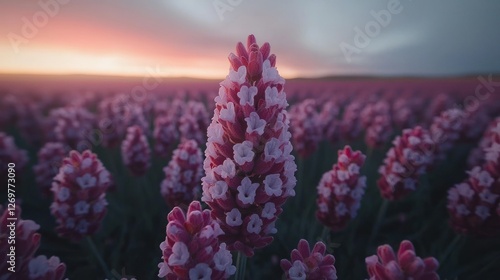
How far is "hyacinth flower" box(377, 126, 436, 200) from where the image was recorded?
3.26 metres

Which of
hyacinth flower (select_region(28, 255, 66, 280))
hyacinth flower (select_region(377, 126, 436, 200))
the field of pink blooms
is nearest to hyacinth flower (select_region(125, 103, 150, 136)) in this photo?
the field of pink blooms

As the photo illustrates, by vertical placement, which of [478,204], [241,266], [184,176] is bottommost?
[241,266]

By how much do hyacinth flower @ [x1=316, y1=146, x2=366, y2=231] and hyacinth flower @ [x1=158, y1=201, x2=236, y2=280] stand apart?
1.59 metres

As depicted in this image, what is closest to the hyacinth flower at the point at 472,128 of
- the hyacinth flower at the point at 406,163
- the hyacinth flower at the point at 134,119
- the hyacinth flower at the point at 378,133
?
the hyacinth flower at the point at 378,133

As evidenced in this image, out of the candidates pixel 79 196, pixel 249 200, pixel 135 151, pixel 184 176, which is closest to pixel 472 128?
pixel 184 176

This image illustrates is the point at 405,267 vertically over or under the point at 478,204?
under

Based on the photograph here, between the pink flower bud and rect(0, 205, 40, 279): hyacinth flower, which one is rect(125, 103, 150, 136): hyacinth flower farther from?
the pink flower bud

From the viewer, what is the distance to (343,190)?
2771 millimetres

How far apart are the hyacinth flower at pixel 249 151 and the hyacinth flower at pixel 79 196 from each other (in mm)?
1426

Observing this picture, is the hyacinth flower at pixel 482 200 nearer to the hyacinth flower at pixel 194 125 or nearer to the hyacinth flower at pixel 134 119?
the hyacinth flower at pixel 194 125

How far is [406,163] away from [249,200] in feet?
7.35

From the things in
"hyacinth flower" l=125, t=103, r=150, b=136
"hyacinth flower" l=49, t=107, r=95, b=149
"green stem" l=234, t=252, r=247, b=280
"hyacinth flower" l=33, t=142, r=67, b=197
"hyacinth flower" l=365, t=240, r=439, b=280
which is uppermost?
"hyacinth flower" l=125, t=103, r=150, b=136

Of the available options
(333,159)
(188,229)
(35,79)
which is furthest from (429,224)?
(35,79)

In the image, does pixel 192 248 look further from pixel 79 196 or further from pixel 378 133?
pixel 378 133
